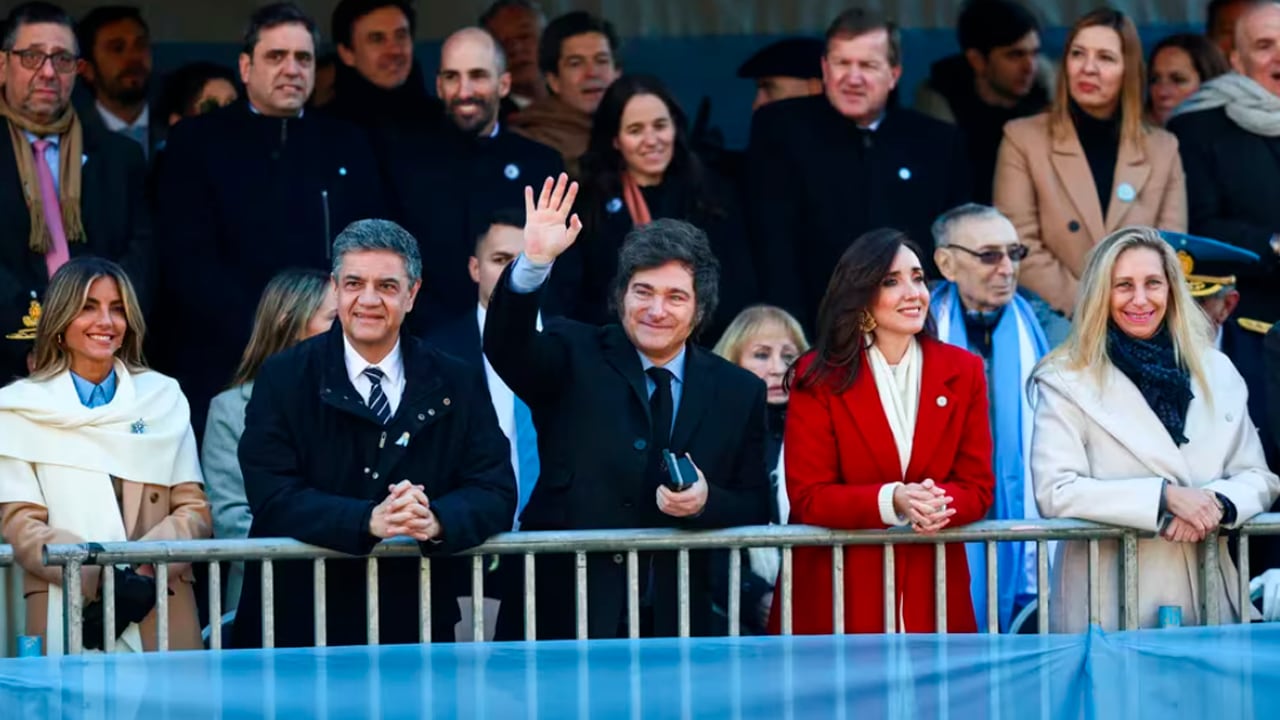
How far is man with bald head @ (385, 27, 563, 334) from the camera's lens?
891cm

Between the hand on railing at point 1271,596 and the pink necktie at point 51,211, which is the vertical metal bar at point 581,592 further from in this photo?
the pink necktie at point 51,211

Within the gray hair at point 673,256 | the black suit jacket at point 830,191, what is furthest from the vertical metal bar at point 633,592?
the black suit jacket at point 830,191

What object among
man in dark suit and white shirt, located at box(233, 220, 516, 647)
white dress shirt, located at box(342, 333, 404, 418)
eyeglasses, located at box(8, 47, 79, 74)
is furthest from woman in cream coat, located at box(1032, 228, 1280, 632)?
eyeglasses, located at box(8, 47, 79, 74)

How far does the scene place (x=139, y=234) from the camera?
870 cm

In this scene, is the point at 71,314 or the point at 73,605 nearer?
the point at 73,605

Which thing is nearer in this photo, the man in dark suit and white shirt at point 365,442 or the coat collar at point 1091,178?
the man in dark suit and white shirt at point 365,442

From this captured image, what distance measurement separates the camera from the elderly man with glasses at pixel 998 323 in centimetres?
817

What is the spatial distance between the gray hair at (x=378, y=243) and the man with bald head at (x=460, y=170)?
1.63m

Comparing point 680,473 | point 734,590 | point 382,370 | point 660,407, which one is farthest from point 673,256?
point 734,590

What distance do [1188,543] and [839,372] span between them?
45.9 inches

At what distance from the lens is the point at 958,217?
28.1ft

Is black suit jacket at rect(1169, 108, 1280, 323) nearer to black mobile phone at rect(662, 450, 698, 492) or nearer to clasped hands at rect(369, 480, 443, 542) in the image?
black mobile phone at rect(662, 450, 698, 492)

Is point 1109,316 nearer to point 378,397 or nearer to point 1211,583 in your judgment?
point 1211,583

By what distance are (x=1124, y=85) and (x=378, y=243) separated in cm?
350
